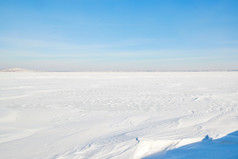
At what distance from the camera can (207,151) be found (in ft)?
7.61

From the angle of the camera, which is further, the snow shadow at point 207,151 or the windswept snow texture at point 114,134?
the windswept snow texture at point 114,134

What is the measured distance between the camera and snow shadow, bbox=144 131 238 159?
2207mm

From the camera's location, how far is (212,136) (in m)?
2.82

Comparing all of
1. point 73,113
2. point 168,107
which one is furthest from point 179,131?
point 73,113

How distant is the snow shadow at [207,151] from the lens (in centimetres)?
221

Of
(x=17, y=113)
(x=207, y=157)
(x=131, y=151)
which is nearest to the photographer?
(x=207, y=157)

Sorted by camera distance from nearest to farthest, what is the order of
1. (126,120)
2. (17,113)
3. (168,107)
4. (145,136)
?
(145,136), (126,120), (17,113), (168,107)

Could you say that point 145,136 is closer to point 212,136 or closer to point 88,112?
point 212,136

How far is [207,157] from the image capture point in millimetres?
2172

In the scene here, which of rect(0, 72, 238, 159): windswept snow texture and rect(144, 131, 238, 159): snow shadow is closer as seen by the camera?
rect(144, 131, 238, 159): snow shadow

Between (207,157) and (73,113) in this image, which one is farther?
(73,113)

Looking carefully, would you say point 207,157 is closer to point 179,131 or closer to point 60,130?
point 179,131

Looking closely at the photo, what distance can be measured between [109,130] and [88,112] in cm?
164

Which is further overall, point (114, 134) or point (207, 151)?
point (114, 134)
